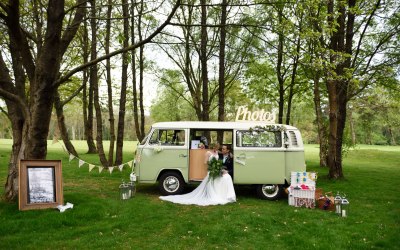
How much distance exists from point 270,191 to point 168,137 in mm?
3669

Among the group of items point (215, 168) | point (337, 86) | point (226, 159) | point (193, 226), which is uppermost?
point (337, 86)

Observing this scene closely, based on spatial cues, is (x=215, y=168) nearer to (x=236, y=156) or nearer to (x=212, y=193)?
(x=212, y=193)

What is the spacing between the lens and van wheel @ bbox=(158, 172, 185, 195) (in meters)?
11.0

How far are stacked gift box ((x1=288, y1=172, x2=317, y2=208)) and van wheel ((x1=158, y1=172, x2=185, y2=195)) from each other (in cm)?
339

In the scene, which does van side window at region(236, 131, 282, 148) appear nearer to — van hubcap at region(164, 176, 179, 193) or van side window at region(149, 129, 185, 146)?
van side window at region(149, 129, 185, 146)

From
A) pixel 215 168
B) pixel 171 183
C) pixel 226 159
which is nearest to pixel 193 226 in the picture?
pixel 215 168

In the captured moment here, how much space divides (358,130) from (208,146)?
200 ft

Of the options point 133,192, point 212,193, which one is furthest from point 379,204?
point 133,192

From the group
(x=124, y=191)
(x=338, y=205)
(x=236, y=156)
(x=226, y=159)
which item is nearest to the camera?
(x=338, y=205)

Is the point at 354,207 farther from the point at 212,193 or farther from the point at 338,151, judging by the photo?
the point at 338,151

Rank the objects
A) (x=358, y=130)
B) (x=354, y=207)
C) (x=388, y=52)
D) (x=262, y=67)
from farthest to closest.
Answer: (x=358, y=130) < (x=262, y=67) < (x=388, y=52) < (x=354, y=207)

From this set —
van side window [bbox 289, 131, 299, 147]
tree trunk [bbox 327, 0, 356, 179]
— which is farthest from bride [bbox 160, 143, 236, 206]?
tree trunk [bbox 327, 0, 356, 179]

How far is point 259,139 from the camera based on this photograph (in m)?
11.0

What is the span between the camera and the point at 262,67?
71.8 ft
